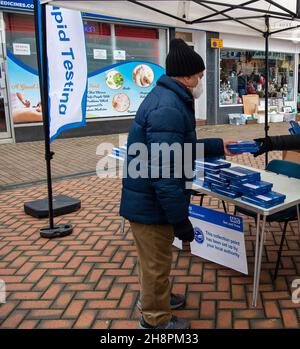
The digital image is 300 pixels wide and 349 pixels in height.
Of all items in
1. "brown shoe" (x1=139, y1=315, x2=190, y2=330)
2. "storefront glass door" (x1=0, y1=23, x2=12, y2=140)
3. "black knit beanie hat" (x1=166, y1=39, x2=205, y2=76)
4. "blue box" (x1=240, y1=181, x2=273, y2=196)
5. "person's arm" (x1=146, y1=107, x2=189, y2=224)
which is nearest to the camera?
"person's arm" (x1=146, y1=107, x2=189, y2=224)

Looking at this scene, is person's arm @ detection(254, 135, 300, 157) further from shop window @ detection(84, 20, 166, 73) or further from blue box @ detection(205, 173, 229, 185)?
shop window @ detection(84, 20, 166, 73)

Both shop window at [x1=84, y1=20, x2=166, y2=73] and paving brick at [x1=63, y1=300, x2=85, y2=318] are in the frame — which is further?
shop window at [x1=84, y1=20, x2=166, y2=73]

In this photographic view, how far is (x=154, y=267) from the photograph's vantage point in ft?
7.99

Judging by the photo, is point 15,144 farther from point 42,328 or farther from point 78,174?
point 42,328

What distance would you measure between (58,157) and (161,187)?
645 cm

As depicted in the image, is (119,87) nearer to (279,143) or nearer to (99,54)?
(99,54)

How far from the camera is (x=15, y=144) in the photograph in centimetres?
947

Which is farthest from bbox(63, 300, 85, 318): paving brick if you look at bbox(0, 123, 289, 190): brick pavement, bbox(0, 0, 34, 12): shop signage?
bbox(0, 0, 34, 12): shop signage

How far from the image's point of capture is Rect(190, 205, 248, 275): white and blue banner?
3166 mm

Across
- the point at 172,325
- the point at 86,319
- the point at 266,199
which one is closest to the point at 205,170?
the point at 266,199

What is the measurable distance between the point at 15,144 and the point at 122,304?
7315 mm

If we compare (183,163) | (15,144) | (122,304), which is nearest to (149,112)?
(183,163)

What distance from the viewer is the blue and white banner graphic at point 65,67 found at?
3902mm

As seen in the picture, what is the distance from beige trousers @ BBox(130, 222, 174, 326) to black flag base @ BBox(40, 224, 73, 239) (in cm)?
192
